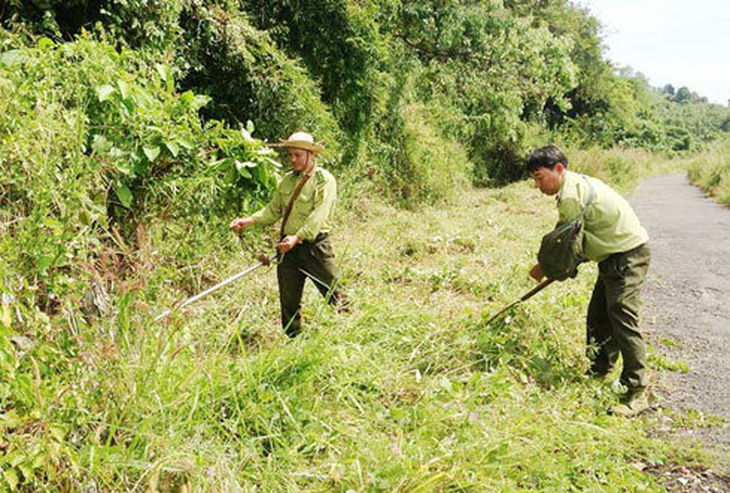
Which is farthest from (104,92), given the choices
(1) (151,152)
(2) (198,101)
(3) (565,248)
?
(3) (565,248)

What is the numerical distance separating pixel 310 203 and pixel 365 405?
1.66 meters

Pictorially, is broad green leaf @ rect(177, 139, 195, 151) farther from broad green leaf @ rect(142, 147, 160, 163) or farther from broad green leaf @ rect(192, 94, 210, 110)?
broad green leaf @ rect(192, 94, 210, 110)

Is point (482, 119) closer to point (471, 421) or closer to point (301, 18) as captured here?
point (301, 18)

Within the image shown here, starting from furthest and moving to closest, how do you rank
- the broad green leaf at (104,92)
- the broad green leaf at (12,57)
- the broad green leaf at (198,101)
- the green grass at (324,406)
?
the broad green leaf at (198,101)
the broad green leaf at (104,92)
the broad green leaf at (12,57)
the green grass at (324,406)

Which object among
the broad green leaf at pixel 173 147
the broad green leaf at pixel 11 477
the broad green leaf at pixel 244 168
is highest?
the broad green leaf at pixel 173 147

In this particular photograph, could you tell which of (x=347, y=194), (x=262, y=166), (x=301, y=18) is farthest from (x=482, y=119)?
(x=262, y=166)

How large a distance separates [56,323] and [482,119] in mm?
11770

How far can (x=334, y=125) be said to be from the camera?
7.85 m

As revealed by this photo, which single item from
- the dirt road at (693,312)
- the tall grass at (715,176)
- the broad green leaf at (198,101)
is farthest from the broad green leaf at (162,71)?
the tall grass at (715,176)

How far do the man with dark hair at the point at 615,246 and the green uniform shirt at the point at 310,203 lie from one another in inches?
57.6

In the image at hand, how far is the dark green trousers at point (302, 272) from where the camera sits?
428 centimetres

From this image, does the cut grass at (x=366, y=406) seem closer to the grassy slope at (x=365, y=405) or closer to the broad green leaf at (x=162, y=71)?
the grassy slope at (x=365, y=405)

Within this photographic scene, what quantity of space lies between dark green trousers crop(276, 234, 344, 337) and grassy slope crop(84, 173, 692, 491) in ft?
0.71

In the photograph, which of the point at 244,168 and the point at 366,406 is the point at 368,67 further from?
the point at 366,406
